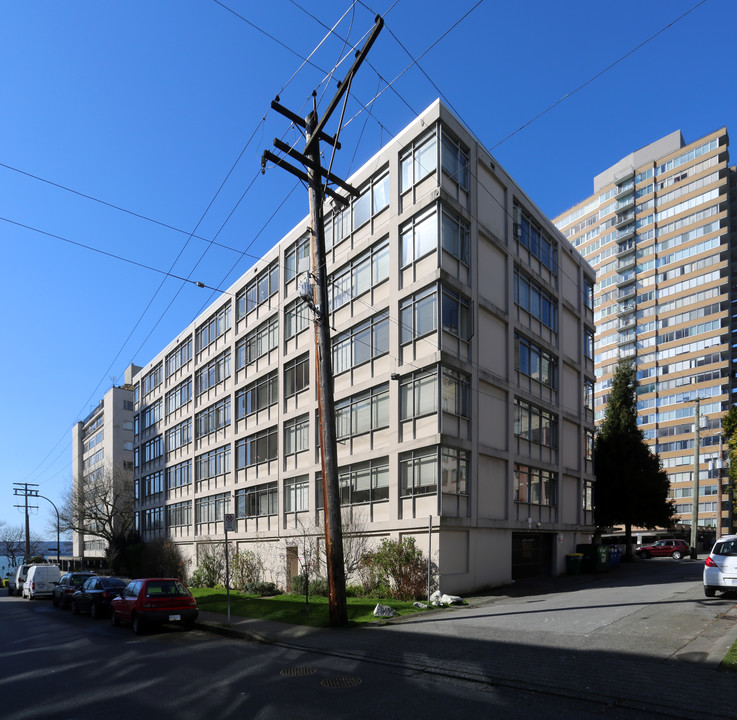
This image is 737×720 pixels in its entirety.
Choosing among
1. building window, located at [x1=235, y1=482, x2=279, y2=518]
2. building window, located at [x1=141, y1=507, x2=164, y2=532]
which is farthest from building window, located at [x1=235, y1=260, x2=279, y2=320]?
building window, located at [x1=141, y1=507, x2=164, y2=532]

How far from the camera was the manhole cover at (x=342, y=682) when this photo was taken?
9597mm

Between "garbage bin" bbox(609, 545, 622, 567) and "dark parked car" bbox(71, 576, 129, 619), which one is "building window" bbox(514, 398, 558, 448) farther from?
"dark parked car" bbox(71, 576, 129, 619)

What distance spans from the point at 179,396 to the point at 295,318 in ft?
72.0

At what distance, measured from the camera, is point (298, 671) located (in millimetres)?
10828

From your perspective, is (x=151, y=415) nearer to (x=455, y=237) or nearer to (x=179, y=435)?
(x=179, y=435)

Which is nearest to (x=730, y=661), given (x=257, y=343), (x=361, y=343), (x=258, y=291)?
(x=361, y=343)

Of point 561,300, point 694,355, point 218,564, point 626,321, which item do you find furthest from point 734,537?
point 626,321

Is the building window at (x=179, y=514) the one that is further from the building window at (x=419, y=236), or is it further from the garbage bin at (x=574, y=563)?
the building window at (x=419, y=236)

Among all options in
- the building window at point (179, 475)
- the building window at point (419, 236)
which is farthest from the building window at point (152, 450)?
the building window at point (419, 236)

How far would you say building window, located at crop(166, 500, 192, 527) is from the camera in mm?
46428

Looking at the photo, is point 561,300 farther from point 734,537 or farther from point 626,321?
point 626,321

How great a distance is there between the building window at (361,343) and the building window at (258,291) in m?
8.10

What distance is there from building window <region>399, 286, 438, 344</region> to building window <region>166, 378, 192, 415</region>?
2756 cm

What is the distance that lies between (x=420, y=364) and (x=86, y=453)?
76.9m
